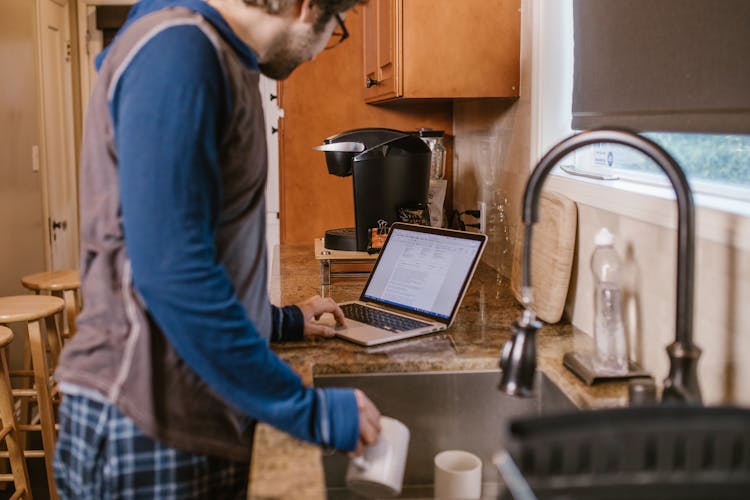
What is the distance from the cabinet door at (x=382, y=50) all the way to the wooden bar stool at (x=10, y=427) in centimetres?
146

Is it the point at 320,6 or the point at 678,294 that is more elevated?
the point at 320,6

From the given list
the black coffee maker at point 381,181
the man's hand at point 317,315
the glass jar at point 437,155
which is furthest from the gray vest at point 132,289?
the glass jar at point 437,155

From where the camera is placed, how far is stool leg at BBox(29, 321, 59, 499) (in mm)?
2861

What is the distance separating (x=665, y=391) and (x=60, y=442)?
806 millimetres

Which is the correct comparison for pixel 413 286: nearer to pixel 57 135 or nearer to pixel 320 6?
pixel 320 6

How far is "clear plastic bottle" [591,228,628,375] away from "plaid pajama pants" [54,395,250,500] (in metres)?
0.63

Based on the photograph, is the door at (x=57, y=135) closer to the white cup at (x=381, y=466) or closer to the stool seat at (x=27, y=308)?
the stool seat at (x=27, y=308)

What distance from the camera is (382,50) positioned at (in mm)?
2564

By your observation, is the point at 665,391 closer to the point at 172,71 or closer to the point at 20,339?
the point at 172,71

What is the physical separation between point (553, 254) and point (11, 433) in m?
1.96

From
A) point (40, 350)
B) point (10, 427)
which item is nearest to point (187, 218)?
point (10, 427)

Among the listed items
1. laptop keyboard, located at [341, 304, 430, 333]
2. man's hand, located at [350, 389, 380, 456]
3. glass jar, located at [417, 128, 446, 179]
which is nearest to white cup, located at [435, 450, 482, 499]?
man's hand, located at [350, 389, 380, 456]

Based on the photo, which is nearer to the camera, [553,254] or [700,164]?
[700,164]

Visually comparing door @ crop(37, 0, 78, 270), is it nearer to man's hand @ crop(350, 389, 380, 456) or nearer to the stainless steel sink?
the stainless steel sink
